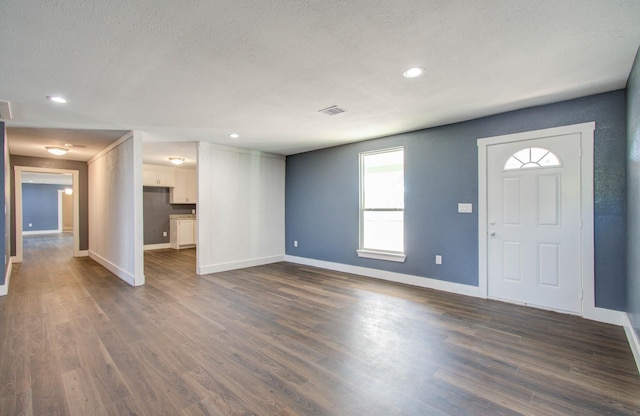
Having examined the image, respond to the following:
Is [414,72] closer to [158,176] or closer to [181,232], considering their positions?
[158,176]

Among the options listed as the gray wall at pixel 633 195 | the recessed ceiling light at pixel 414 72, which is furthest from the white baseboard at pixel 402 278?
the recessed ceiling light at pixel 414 72

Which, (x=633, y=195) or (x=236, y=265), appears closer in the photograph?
(x=633, y=195)

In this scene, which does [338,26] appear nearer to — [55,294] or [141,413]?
[141,413]

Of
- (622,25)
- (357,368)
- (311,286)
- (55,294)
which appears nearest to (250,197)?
(311,286)

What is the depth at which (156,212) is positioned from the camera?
838cm

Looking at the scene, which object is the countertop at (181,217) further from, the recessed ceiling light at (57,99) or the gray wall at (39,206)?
the gray wall at (39,206)

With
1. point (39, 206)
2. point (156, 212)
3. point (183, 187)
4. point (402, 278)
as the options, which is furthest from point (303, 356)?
point (39, 206)

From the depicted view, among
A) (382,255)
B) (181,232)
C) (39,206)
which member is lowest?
(382,255)

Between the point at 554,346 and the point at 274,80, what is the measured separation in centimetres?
338

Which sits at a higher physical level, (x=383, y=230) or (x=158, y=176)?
(x=158, y=176)

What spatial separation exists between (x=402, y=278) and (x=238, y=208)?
332 centimetres

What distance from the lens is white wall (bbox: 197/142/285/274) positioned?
5.28 metres

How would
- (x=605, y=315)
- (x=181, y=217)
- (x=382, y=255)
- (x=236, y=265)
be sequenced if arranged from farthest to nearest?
(x=181, y=217) → (x=236, y=265) → (x=382, y=255) → (x=605, y=315)

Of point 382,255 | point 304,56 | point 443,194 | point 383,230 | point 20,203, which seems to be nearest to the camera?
point 304,56
